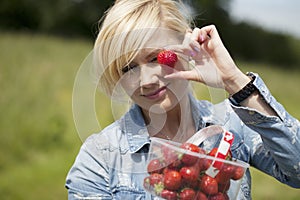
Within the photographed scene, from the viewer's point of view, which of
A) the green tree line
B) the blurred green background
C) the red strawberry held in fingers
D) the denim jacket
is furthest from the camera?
the green tree line

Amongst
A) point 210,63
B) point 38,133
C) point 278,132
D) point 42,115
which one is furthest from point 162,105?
point 42,115

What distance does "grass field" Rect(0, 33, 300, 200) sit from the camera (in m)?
3.95

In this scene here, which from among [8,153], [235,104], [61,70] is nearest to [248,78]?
[235,104]

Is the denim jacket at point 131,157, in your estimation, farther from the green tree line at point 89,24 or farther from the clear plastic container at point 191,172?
the green tree line at point 89,24

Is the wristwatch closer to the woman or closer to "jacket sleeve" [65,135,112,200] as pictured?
the woman

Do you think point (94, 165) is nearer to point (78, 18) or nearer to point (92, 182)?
point (92, 182)

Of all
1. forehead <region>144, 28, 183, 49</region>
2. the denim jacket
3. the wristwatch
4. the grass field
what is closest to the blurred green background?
the grass field

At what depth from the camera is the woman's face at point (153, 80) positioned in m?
1.29

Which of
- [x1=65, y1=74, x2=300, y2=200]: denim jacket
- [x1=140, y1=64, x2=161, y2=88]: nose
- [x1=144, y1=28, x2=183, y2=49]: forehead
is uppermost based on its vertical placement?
[x1=144, y1=28, x2=183, y2=49]: forehead

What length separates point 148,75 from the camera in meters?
1.31

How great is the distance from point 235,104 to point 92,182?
16.6 inches

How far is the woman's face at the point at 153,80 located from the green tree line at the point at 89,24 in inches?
516

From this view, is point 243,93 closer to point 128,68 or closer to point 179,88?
point 179,88

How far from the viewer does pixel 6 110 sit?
499 centimetres
